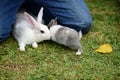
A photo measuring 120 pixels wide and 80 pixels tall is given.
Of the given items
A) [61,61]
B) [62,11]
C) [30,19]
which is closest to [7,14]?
[30,19]

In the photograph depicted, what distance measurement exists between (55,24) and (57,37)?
0.18 meters

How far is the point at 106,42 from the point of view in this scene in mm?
3016

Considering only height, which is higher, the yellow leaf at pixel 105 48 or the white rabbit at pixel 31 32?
the white rabbit at pixel 31 32

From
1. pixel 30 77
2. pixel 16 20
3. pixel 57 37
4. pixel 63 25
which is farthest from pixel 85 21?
pixel 30 77

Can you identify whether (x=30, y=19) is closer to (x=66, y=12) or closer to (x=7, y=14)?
(x=7, y=14)

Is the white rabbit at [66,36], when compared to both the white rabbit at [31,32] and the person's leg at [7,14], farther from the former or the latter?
the person's leg at [7,14]

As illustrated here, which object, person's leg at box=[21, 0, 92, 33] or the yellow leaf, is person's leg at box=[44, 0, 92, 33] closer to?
person's leg at box=[21, 0, 92, 33]

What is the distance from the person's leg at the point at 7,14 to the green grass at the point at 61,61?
0.35 feet

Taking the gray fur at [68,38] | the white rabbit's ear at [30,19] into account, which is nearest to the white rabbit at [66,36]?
the gray fur at [68,38]

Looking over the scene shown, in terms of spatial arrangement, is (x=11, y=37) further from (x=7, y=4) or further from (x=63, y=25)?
(x=63, y=25)

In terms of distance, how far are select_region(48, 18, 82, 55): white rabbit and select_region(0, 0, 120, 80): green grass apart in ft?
0.22

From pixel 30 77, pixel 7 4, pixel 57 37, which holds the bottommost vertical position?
pixel 30 77

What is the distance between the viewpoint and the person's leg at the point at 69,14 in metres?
3.10

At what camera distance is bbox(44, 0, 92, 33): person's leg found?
10.2 ft
